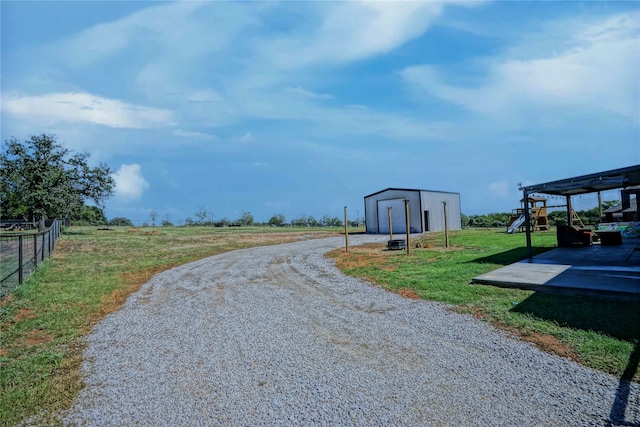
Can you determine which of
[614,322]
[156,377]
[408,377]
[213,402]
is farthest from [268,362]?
[614,322]

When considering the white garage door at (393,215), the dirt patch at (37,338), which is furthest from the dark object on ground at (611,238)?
the dirt patch at (37,338)

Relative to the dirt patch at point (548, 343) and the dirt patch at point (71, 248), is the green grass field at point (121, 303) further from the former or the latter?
the dirt patch at point (71, 248)

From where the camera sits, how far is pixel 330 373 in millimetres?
3670

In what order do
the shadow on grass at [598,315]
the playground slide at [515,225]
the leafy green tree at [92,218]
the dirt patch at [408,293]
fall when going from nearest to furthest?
the shadow on grass at [598,315] → the dirt patch at [408,293] → the playground slide at [515,225] → the leafy green tree at [92,218]

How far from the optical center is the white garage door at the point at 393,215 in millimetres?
29156

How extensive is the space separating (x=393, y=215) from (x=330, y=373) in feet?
87.5

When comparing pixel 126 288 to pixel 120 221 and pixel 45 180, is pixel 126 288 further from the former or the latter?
pixel 120 221

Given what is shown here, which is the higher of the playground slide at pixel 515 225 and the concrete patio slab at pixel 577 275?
the playground slide at pixel 515 225

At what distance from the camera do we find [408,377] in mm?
3520

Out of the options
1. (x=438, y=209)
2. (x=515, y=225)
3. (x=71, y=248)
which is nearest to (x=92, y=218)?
(x=71, y=248)

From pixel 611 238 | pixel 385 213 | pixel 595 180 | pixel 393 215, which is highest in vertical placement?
pixel 595 180

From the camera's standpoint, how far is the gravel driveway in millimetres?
2922

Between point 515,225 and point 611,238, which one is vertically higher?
point 515,225

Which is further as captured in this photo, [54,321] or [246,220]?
[246,220]
